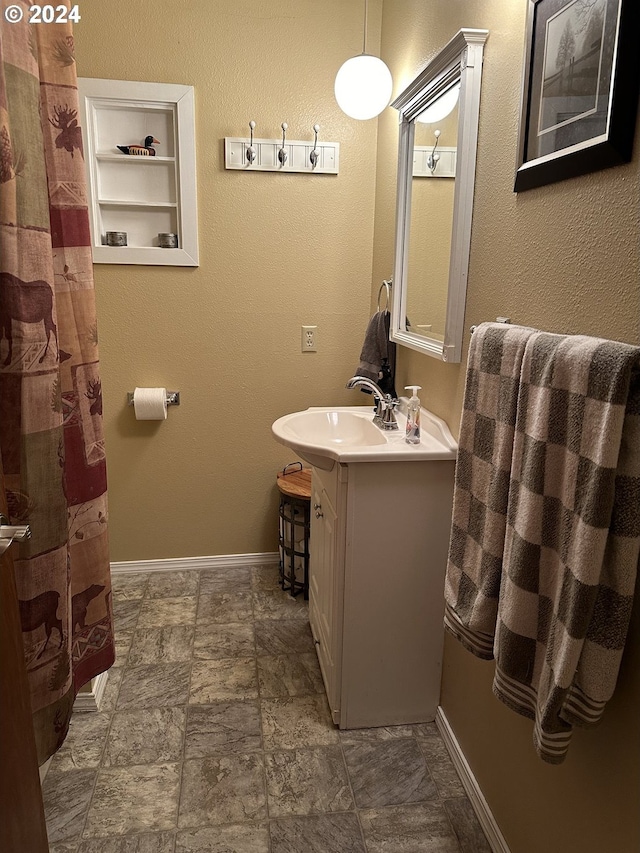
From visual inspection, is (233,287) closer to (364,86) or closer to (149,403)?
(149,403)

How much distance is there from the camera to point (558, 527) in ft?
3.42

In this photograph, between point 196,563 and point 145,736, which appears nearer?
point 145,736

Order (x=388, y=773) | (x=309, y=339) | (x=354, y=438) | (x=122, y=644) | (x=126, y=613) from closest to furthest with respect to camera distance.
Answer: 1. (x=388, y=773)
2. (x=354, y=438)
3. (x=122, y=644)
4. (x=126, y=613)
5. (x=309, y=339)

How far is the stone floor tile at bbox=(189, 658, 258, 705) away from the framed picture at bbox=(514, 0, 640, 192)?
1.74m

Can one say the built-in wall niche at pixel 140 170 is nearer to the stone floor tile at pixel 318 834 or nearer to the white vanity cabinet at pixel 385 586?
the white vanity cabinet at pixel 385 586

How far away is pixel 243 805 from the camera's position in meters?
1.61

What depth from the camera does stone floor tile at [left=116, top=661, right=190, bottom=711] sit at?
6.55 ft

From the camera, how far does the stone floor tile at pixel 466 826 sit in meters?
1.50

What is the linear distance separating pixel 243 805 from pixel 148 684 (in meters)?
0.62

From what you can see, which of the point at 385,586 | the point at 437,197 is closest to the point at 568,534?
the point at 385,586

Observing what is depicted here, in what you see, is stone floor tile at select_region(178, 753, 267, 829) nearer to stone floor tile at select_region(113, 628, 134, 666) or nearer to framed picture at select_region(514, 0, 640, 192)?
stone floor tile at select_region(113, 628, 134, 666)

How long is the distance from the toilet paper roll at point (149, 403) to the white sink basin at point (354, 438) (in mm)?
754

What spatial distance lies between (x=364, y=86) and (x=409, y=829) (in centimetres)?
228

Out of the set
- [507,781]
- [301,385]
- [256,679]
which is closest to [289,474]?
Result: [301,385]
